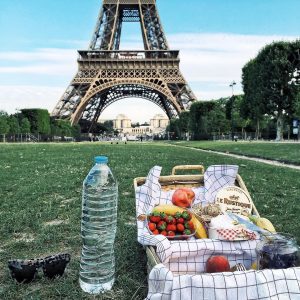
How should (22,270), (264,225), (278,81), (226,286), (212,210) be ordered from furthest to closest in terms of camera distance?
(278,81), (212,210), (264,225), (22,270), (226,286)

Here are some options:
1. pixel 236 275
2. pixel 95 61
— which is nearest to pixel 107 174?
pixel 236 275

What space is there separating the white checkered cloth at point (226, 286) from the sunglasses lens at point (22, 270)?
1266mm

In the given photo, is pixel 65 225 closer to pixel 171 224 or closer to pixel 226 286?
pixel 171 224

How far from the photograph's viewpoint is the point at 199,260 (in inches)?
117

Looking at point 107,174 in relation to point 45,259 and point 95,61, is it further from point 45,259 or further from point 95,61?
point 95,61

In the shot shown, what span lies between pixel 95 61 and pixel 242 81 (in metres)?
19.7

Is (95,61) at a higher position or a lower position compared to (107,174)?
higher

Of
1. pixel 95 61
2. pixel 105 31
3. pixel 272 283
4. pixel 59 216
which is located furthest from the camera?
pixel 105 31

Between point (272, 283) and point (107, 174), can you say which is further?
point (107, 174)

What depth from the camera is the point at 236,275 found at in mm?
2361

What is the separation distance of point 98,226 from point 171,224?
582 millimetres

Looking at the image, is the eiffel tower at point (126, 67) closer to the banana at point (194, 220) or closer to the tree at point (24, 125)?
the tree at point (24, 125)

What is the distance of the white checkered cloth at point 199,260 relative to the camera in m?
2.31

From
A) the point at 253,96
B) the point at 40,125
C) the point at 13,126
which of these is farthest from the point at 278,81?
the point at 40,125
